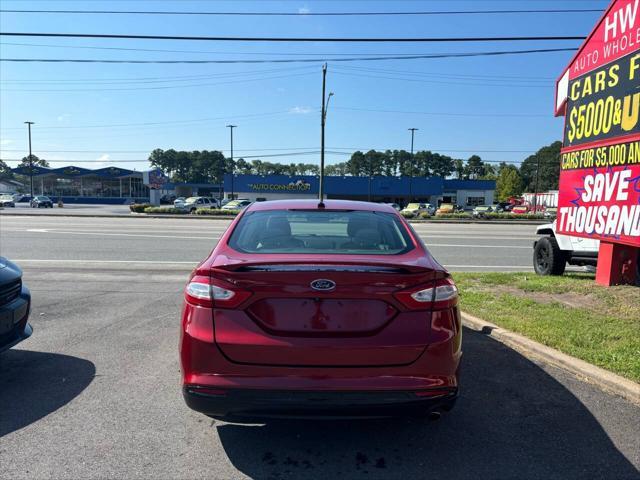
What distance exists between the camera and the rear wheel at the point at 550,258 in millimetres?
8930

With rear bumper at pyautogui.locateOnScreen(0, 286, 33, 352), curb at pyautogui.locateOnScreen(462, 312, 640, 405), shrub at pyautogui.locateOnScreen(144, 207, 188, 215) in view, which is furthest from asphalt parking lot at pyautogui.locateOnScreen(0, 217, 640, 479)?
shrub at pyautogui.locateOnScreen(144, 207, 188, 215)

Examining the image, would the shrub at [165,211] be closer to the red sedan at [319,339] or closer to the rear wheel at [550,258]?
the rear wheel at [550,258]

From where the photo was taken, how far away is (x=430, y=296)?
274cm

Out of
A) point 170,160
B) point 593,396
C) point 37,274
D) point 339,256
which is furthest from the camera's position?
point 170,160

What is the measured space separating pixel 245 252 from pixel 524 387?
267cm

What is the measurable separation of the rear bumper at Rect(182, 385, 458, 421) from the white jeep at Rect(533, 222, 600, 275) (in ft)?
23.1

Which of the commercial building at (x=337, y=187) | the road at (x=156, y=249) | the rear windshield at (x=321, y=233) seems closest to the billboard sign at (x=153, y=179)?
the commercial building at (x=337, y=187)

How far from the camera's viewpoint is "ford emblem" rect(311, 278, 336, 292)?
2.65 meters

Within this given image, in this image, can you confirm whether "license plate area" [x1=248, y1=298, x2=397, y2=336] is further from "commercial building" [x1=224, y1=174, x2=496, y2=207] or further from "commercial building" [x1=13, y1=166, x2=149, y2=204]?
"commercial building" [x1=13, y1=166, x2=149, y2=204]

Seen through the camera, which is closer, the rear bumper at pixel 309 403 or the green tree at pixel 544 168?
the rear bumper at pixel 309 403

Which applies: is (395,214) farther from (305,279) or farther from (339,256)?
(305,279)

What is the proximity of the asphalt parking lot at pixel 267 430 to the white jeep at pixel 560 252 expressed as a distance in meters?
4.48

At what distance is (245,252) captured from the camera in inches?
120

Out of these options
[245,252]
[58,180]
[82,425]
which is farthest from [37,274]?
[58,180]
